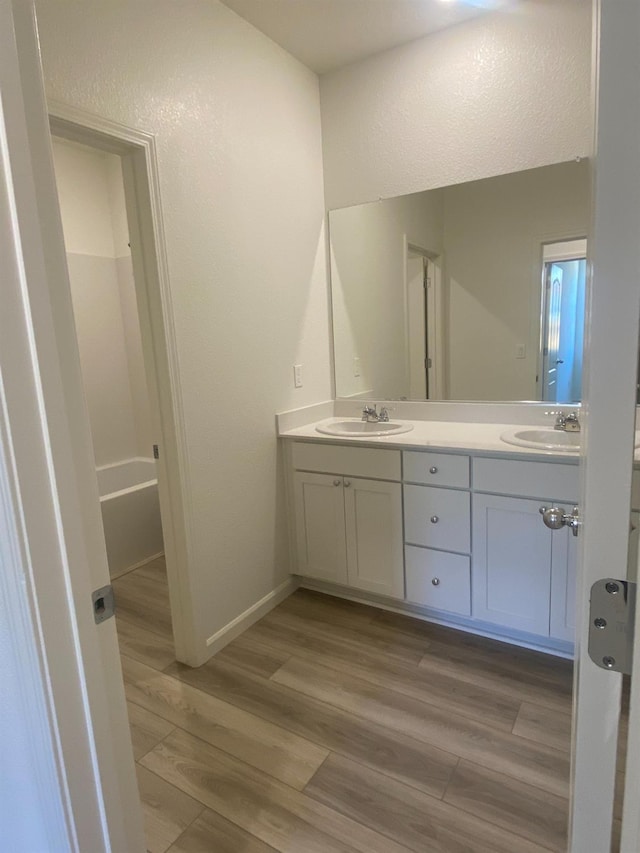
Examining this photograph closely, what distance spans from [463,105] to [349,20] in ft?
2.06

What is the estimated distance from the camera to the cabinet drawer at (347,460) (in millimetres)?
2221

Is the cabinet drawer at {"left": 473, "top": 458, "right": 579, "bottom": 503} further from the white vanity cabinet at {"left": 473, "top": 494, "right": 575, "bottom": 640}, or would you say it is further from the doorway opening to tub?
the doorway opening to tub

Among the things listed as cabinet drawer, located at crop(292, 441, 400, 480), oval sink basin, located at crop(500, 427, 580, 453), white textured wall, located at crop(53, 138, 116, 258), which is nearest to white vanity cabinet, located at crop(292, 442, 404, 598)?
cabinet drawer, located at crop(292, 441, 400, 480)

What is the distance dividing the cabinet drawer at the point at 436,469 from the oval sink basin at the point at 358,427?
221 mm

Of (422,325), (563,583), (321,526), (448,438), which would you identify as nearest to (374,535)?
(321,526)

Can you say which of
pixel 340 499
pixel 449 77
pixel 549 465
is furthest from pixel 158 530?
pixel 449 77

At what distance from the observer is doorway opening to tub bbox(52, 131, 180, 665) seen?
2965 millimetres

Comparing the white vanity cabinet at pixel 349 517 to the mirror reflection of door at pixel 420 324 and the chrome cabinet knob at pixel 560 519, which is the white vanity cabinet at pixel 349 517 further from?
the chrome cabinet knob at pixel 560 519

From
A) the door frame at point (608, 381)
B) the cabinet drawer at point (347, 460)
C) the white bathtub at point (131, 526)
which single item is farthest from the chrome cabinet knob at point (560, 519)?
the white bathtub at point (131, 526)

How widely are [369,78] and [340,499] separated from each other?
214 centimetres

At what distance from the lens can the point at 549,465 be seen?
6.07 feet

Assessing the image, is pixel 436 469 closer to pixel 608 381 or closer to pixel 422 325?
pixel 422 325

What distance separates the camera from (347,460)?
233 centimetres

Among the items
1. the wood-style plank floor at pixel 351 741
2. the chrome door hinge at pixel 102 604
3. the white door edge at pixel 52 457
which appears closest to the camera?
the white door edge at pixel 52 457
